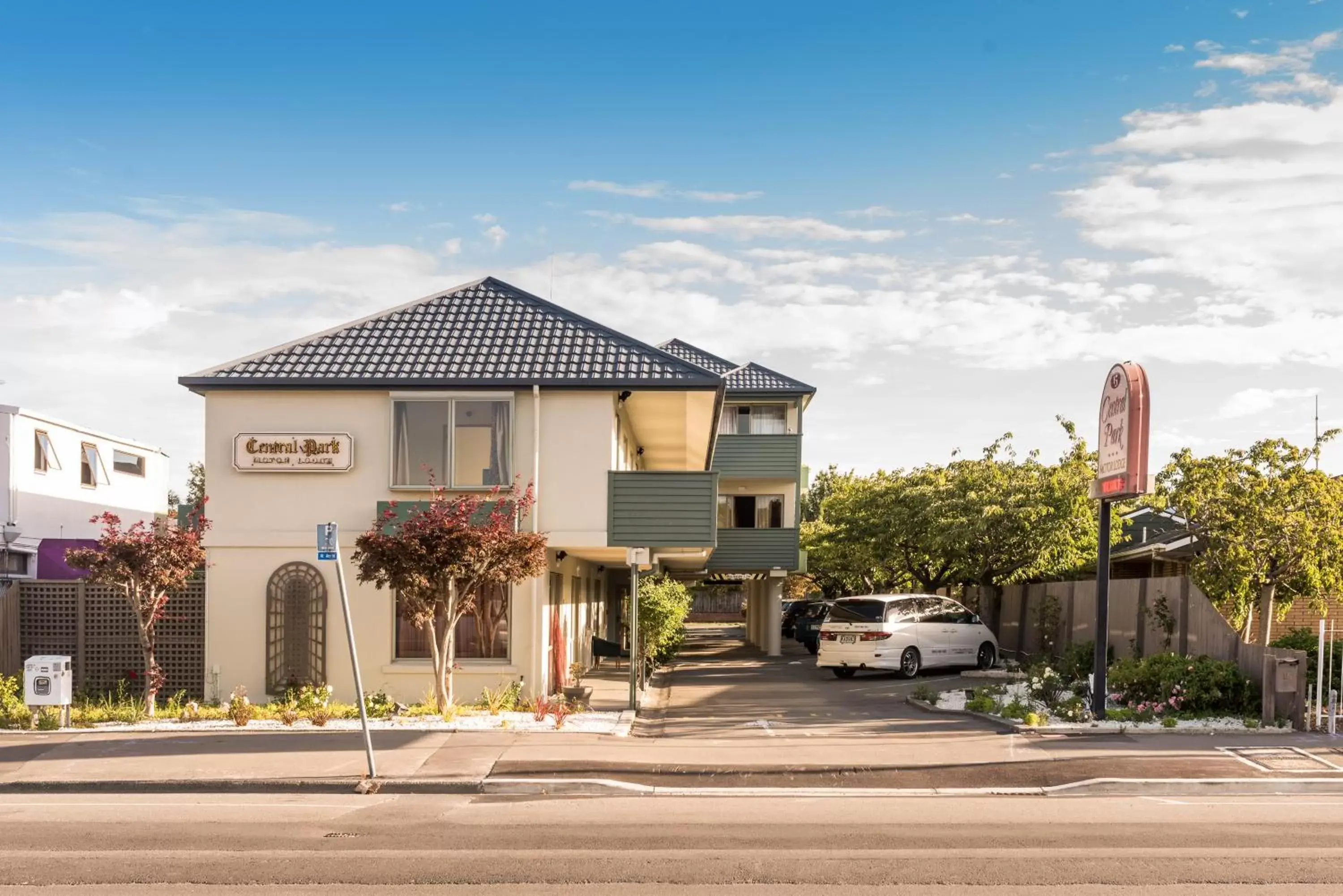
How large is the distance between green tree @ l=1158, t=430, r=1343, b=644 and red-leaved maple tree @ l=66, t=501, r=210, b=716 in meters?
15.3

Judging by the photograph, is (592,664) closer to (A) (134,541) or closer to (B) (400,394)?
(B) (400,394)

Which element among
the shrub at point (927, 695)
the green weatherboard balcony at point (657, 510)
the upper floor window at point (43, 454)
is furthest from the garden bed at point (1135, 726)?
the upper floor window at point (43, 454)

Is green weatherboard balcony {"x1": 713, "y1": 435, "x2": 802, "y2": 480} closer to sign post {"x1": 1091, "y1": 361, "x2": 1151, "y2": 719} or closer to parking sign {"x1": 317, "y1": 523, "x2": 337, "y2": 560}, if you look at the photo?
sign post {"x1": 1091, "y1": 361, "x2": 1151, "y2": 719}

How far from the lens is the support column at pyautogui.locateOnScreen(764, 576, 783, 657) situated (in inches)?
1501

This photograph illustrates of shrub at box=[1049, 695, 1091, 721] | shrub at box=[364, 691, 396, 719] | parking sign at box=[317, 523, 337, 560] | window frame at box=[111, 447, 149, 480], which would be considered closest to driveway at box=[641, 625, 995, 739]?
shrub at box=[1049, 695, 1091, 721]

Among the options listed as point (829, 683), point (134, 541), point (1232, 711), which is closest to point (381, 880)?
point (134, 541)

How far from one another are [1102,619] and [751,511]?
70.0 feet

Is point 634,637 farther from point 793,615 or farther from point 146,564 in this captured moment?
point 793,615

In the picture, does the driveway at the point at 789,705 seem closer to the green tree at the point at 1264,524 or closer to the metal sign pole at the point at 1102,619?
the metal sign pole at the point at 1102,619

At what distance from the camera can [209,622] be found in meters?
19.6

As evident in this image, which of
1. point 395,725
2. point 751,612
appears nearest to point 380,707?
point 395,725

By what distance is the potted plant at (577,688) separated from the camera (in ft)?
66.1

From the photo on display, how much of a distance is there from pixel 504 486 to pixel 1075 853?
37.6ft

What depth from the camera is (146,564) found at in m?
17.6
